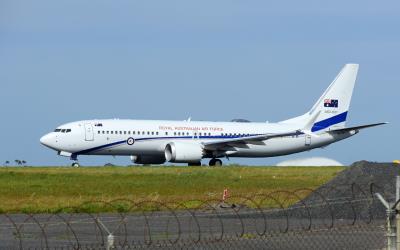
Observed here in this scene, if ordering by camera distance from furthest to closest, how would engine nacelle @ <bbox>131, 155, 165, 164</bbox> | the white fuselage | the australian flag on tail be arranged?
the australian flag on tail, engine nacelle @ <bbox>131, 155, 165, 164</bbox>, the white fuselage

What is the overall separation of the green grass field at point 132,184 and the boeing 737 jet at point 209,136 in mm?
6625

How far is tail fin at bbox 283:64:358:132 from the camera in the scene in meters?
75.9

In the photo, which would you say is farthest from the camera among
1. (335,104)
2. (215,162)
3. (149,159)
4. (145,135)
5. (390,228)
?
(335,104)

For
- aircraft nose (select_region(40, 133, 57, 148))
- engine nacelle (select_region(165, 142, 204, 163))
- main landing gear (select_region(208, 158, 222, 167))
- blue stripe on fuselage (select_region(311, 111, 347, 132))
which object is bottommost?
main landing gear (select_region(208, 158, 222, 167))

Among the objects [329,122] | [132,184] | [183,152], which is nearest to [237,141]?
[183,152]

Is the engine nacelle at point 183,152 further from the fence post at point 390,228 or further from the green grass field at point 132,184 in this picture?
the fence post at point 390,228

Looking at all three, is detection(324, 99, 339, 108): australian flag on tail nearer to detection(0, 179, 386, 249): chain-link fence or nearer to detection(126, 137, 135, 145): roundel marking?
detection(126, 137, 135, 145): roundel marking

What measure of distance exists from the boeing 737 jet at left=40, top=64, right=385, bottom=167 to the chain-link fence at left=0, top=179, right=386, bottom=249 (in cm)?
3013

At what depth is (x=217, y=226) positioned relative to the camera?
25.6m

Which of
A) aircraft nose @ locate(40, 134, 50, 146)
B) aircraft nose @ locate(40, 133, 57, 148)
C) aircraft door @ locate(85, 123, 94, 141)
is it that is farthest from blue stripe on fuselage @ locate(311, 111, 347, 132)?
aircraft nose @ locate(40, 134, 50, 146)

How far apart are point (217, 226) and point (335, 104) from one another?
5235 centimetres

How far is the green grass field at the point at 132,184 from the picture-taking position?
1442 inches

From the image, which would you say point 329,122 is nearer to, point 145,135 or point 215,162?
point 215,162

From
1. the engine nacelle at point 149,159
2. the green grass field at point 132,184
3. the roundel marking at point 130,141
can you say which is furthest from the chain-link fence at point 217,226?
the engine nacelle at point 149,159
